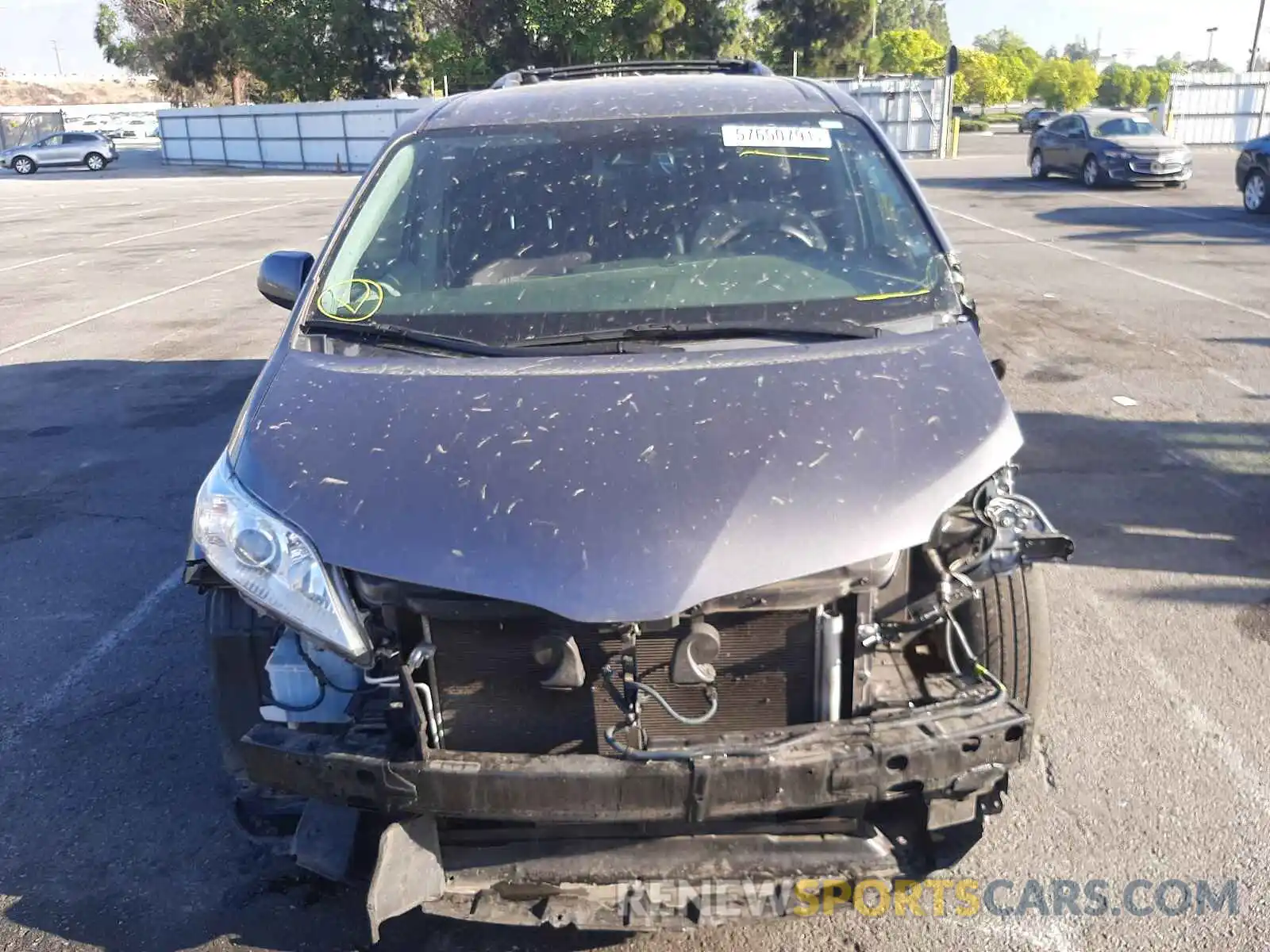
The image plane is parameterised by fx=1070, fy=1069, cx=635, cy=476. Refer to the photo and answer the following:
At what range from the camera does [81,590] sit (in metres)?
4.96

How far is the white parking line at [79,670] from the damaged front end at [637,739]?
1816mm

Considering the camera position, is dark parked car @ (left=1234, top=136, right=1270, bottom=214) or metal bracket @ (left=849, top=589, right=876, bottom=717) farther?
dark parked car @ (left=1234, top=136, right=1270, bottom=214)

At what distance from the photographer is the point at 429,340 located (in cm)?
310

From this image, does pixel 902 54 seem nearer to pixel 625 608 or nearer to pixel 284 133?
pixel 284 133

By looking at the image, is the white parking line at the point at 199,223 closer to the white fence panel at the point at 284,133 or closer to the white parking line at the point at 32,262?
the white parking line at the point at 32,262

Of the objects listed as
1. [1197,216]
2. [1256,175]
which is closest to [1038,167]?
[1197,216]

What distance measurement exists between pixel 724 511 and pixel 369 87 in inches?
1935

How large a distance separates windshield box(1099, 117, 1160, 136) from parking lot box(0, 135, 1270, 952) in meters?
12.0

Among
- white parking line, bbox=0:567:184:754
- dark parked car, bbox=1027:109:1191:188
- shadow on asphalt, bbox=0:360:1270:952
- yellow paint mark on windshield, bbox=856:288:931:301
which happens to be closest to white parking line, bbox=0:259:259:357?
shadow on asphalt, bbox=0:360:1270:952

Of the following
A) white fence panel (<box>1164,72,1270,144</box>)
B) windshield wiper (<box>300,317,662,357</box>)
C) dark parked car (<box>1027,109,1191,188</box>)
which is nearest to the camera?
windshield wiper (<box>300,317,662,357</box>)

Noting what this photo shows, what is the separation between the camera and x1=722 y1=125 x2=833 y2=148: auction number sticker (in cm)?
361

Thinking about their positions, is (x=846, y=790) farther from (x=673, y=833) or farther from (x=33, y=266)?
(x=33, y=266)

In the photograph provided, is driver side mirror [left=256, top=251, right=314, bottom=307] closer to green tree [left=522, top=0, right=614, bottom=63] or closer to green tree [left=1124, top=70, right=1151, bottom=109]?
green tree [left=522, top=0, right=614, bottom=63]

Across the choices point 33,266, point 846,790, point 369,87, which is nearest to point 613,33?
point 369,87
